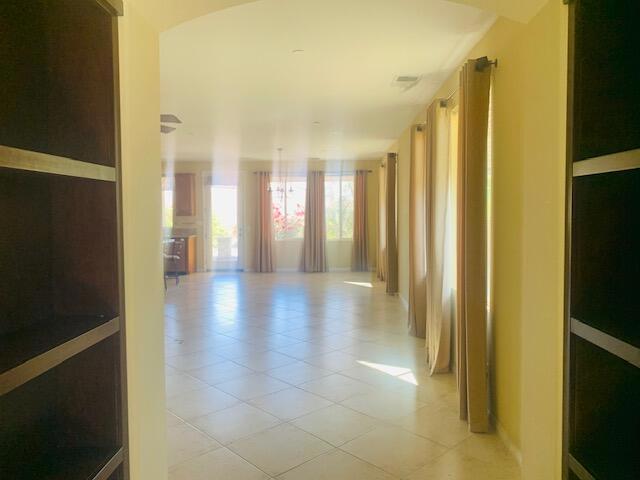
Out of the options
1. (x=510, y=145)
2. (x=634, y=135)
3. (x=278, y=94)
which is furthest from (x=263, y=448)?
(x=278, y=94)

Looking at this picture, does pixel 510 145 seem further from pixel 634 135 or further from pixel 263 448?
pixel 263 448

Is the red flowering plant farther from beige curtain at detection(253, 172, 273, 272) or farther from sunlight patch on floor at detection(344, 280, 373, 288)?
sunlight patch on floor at detection(344, 280, 373, 288)

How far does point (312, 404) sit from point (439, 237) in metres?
1.68

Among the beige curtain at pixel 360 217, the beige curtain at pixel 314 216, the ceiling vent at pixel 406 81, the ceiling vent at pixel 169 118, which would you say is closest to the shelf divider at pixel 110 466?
the ceiling vent at pixel 406 81

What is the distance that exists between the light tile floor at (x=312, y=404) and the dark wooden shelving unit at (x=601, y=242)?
1.51m

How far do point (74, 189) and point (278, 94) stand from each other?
12.6 feet

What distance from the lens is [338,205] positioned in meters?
11.2

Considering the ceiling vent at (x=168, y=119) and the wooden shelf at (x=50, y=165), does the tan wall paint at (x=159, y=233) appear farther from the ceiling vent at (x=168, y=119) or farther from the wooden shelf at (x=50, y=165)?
the ceiling vent at (x=168, y=119)

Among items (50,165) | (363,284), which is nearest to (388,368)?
(50,165)

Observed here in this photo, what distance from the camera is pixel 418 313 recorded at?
5.16 meters

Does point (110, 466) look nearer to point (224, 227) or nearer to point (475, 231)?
point (475, 231)

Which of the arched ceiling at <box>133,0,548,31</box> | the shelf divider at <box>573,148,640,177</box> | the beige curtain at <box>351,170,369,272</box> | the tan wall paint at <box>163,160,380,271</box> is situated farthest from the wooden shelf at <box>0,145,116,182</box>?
the tan wall paint at <box>163,160,380,271</box>

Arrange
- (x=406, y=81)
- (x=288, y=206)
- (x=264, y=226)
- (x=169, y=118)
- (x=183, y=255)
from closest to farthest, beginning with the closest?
(x=406, y=81)
(x=169, y=118)
(x=183, y=255)
(x=264, y=226)
(x=288, y=206)

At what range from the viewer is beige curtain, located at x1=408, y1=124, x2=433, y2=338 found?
508 centimetres
